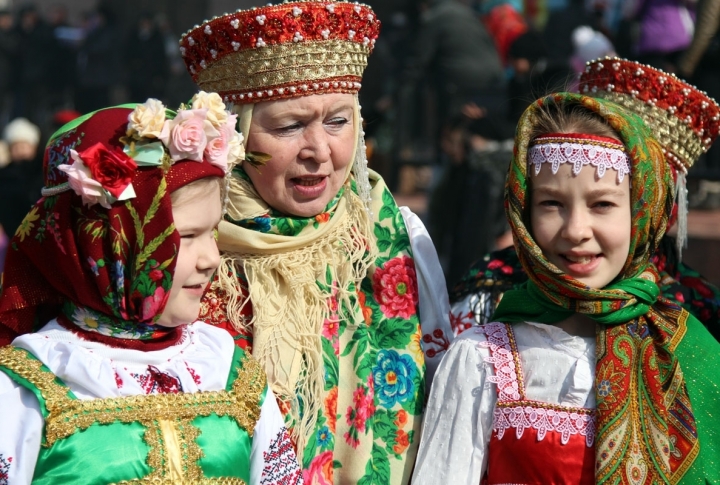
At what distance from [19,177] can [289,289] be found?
6.86m

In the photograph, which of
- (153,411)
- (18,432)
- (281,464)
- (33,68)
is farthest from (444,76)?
(18,432)

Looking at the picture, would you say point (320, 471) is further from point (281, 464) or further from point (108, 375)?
point (108, 375)

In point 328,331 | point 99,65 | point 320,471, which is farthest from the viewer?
point 99,65

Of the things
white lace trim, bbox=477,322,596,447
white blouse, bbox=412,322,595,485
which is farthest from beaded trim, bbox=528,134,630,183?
white lace trim, bbox=477,322,596,447

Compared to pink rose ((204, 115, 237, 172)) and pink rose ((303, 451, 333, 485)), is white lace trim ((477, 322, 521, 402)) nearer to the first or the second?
pink rose ((303, 451, 333, 485))

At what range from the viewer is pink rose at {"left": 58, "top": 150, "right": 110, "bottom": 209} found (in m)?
2.61

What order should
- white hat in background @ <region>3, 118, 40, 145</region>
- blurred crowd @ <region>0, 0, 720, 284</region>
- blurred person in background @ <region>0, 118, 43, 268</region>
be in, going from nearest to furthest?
blurred crowd @ <region>0, 0, 720, 284</region>, blurred person in background @ <region>0, 118, 43, 268</region>, white hat in background @ <region>3, 118, 40, 145</region>

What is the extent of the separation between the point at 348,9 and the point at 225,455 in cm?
141

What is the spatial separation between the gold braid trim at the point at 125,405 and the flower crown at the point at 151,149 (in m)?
0.41

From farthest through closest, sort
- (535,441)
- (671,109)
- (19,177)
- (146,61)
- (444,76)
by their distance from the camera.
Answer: (146,61)
(444,76)
(19,177)
(671,109)
(535,441)

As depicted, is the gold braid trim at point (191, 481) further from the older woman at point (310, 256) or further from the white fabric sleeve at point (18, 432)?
the older woman at point (310, 256)

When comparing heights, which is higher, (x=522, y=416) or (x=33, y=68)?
(x=33, y=68)

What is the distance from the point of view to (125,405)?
270 centimetres

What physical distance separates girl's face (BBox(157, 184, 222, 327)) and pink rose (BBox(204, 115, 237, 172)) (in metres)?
0.06
